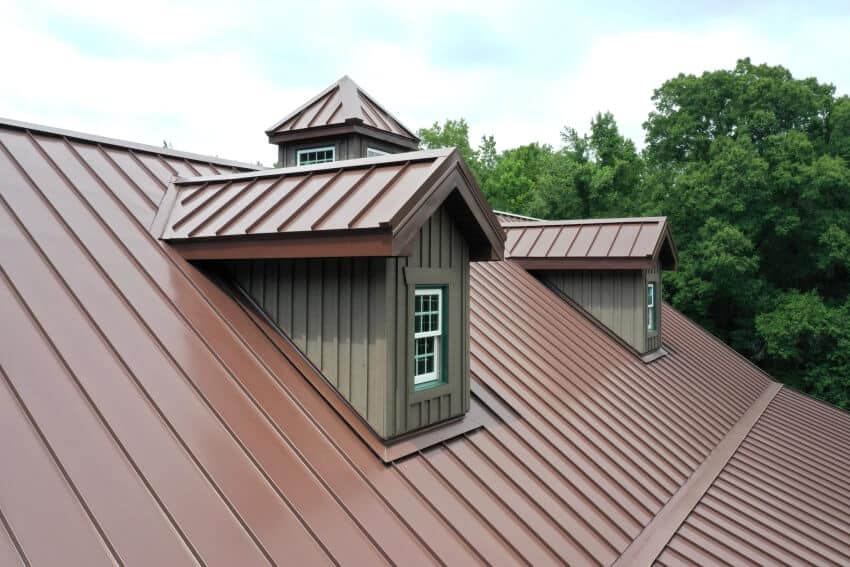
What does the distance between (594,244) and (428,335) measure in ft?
23.7

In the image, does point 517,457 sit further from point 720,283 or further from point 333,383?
point 720,283

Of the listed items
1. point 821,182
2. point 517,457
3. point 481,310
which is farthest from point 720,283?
point 517,457

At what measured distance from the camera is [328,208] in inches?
192

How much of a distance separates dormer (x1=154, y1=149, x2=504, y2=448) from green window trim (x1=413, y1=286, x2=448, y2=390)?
0.01m

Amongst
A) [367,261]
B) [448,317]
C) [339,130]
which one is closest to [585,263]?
[339,130]

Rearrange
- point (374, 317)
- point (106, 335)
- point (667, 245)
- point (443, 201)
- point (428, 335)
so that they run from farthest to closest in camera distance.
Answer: point (667, 245)
point (428, 335)
point (443, 201)
point (374, 317)
point (106, 335)

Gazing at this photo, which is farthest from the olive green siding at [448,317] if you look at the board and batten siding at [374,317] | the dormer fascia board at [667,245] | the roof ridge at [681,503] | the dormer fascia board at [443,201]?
the dormer fascia board at [667,245]

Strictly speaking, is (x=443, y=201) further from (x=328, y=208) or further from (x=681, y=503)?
(x=681, y=503)

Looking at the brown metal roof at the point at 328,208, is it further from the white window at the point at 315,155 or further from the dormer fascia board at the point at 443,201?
the white window at the point at 315,155

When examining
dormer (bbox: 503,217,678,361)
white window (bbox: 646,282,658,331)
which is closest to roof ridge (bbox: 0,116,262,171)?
dormer (bbox: 503,217,678,361)

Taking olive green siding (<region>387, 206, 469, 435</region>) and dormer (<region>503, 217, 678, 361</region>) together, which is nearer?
olive green siding (<region>387, 206, 469, 435</region>)

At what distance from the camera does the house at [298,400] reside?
3455 millimetres

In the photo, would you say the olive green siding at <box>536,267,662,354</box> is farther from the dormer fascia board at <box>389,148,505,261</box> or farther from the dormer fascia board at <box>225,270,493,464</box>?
the dormer fascia board at <box>225,270,493,464</box>

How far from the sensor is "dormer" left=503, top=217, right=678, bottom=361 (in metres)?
11.1
